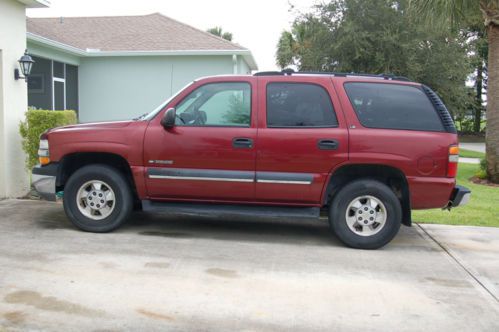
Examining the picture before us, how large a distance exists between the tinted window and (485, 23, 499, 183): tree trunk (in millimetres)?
7966

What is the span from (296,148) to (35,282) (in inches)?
123

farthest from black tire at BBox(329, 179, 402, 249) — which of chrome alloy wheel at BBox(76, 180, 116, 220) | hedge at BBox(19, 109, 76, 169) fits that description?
hedge at BBox(19, 109, 76, 169)

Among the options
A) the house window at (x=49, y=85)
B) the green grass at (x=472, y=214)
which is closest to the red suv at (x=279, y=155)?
the green grass at (x=472, y=214)

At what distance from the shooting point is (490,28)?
12.4 metres

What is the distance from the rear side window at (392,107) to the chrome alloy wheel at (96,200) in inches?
128

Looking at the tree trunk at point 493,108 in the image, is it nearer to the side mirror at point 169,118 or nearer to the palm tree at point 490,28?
the palm tree at point 490,28

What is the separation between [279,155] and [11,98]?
17.0ft

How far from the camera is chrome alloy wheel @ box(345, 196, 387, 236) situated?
6.19 metres

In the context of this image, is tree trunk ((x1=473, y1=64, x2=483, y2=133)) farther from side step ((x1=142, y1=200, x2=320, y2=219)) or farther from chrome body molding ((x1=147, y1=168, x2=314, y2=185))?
chrome body molding ((x1=147, y1=168, x2=314, y2=185))

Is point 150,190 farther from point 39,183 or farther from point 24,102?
point 24,102

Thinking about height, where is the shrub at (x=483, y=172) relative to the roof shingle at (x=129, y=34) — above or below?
below

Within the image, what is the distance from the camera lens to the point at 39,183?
21.6ft

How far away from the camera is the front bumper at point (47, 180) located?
654 cm

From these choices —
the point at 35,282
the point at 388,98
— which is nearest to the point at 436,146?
the point at 388,98
